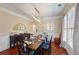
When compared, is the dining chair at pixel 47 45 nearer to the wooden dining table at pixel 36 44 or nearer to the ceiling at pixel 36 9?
the wooden dining table at pixel 36 44

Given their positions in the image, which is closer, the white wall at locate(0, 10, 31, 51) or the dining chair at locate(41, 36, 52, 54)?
the white wall at locate(0, 10, 31, 51)

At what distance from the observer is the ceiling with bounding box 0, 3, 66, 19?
6.88 feet

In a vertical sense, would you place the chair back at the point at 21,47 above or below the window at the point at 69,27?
below

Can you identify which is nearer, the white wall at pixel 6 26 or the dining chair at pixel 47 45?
the white wall at pixel 6 26

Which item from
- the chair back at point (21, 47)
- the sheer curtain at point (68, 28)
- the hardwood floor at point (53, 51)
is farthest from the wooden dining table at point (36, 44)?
the sheer curtain at point (68, 28)

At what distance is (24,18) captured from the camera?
2207mm

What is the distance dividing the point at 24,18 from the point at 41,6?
41 centimetres

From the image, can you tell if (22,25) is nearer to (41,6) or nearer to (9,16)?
(9,16)

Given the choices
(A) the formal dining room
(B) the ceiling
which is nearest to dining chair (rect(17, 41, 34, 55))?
(A) the formal dining room

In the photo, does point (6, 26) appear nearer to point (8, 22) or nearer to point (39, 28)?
point (8, 22)

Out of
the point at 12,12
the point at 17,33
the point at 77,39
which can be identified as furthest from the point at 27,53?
the point at 77,39

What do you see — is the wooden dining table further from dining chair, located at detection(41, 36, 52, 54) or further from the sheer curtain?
the sheer curtain

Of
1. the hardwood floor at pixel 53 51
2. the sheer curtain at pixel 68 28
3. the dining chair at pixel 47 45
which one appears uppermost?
the sheer curtain at pixel 68 28

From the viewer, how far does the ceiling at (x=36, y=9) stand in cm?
210
